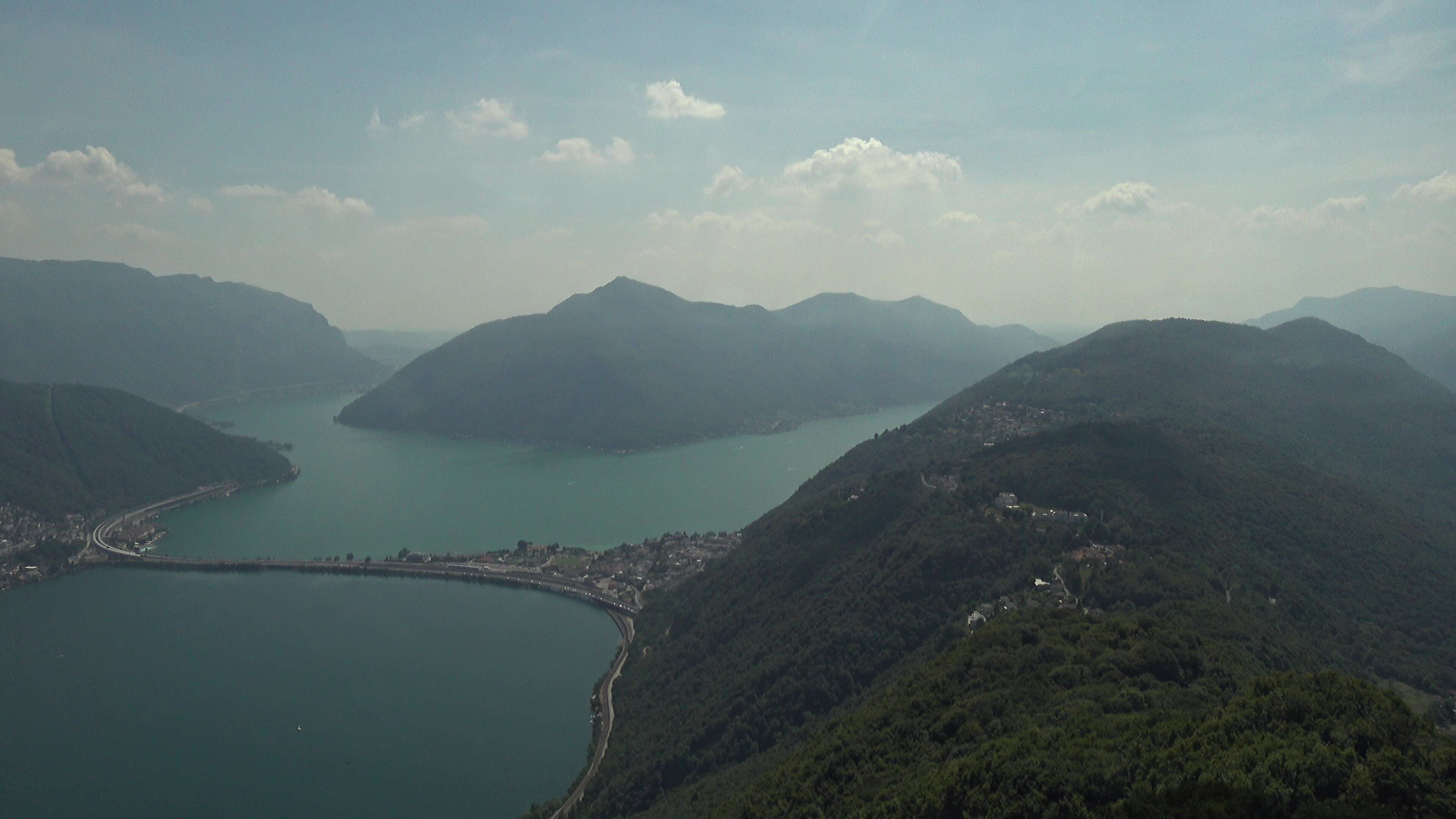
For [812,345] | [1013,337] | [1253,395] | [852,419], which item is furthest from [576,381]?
[1013,337]

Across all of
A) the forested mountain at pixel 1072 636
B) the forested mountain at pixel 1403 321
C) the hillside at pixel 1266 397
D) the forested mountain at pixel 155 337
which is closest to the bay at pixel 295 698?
the forested mountain at pixel 1072 636

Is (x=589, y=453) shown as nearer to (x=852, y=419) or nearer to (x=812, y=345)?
(x=852, y=419)

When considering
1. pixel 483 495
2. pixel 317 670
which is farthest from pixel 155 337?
pixel 317 670

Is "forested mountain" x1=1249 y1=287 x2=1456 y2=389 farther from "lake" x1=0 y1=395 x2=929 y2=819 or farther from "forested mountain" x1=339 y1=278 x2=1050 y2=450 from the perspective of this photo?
"lake" x1=0 y1=395 x2=929 y2=819

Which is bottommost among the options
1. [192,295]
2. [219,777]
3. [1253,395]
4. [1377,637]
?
[219,777]

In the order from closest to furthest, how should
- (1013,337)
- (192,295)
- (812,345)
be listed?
(812,345)
(192,295)
(1013,337)

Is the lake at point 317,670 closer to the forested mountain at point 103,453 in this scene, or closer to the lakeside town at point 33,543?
the lakeside town at point 33,543
